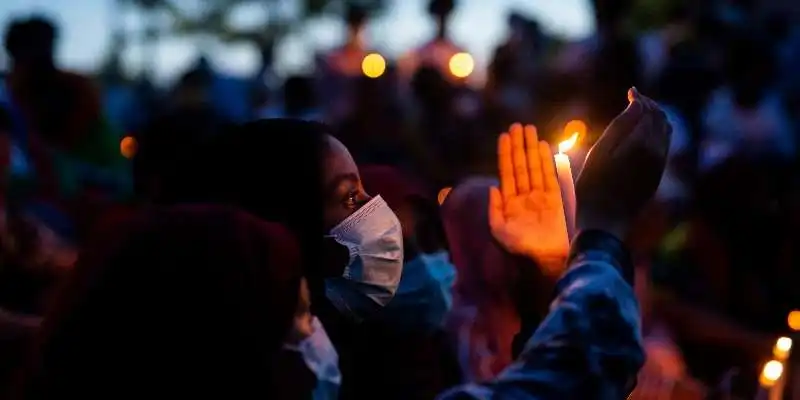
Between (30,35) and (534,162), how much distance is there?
12.7 feet

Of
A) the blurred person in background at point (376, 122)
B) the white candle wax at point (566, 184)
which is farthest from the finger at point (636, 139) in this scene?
the blurred person in background at point (376, 122)

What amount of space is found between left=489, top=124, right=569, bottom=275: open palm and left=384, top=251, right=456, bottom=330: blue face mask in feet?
1.79

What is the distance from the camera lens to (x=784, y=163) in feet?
25.5

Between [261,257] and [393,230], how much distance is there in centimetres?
90

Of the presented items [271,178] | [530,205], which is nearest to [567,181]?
[530,205]

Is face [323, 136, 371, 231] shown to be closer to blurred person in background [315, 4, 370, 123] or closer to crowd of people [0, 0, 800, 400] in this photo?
crowd of people [0, 0, 800, 400]

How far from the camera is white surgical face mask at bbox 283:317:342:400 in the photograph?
7.72ft

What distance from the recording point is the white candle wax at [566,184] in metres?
2.38

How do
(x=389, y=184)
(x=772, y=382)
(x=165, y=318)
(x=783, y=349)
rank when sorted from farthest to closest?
(x=389, y=184), (x=783, y=349), (x=772, y=382), (x=165, y=318)

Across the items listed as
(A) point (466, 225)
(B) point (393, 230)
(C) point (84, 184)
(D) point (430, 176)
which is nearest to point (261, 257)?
(B) point (393, 230)

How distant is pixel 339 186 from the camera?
252 cm

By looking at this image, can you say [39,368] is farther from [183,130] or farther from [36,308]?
[183,130]

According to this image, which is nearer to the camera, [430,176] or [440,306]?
[440,306]

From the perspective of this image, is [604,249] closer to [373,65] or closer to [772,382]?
[772,382]
